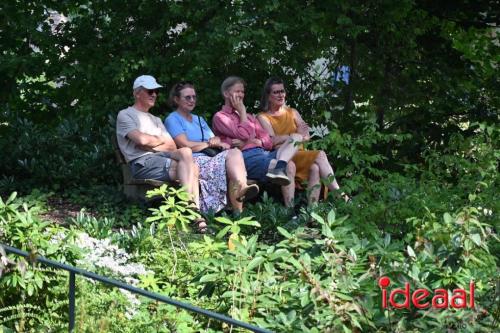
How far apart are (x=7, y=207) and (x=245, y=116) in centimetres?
325

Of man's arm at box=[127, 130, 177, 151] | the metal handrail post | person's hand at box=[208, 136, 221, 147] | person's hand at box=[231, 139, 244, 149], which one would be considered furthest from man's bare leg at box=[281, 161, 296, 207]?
the metal handrail post

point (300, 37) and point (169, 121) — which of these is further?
point (300, 37)

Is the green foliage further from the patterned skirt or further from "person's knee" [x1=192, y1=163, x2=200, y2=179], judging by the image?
the patterned skirt

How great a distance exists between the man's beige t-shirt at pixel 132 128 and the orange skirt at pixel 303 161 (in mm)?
1091

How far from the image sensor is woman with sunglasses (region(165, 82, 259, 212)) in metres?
8.75

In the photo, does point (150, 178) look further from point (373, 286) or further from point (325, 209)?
point (373, 286)

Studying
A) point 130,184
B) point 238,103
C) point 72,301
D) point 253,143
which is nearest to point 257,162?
point 253,143

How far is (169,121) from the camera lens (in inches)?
357

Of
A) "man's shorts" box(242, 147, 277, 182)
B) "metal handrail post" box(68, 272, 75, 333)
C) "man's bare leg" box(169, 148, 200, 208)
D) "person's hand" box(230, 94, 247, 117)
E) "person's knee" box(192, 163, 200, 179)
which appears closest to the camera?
"metal handrail post" box(68, 272, 75, 333)

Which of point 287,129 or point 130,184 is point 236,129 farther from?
point 130,184

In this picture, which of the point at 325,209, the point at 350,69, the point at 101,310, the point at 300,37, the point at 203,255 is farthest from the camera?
the point at 350,69

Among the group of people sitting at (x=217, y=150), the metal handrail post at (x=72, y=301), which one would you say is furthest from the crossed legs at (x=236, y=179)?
the metal handrail post at (x=72, y=301)

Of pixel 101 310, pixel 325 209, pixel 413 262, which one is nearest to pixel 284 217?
pixel 325 209

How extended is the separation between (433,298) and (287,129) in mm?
5183
